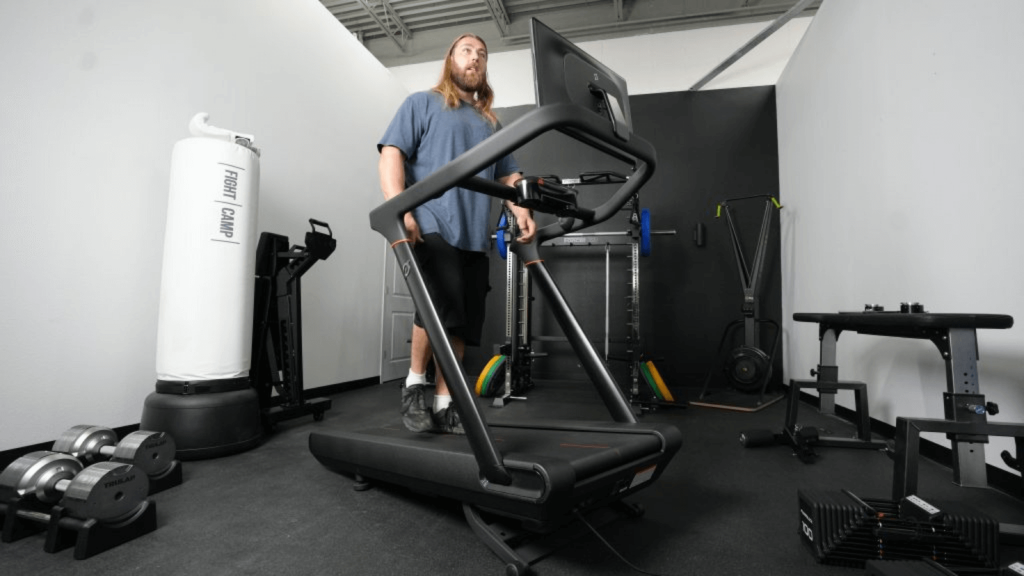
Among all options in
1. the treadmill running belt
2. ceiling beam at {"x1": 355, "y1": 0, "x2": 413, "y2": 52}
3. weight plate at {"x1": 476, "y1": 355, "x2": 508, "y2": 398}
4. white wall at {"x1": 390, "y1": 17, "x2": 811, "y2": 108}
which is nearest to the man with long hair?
the treadmill running belt

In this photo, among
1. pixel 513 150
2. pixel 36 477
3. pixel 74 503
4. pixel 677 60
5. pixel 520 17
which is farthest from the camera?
pixel 520 17

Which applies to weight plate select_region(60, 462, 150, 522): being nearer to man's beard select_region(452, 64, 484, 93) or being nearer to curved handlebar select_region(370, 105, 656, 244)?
curved handlebar select_region(370, 105, 656, 244)

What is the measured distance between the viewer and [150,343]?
7.69 ft

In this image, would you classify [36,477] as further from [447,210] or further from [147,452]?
[447,210]

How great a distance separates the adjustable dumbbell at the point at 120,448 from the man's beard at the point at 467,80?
174cm

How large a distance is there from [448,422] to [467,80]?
53.1 inches

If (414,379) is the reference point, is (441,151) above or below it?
above

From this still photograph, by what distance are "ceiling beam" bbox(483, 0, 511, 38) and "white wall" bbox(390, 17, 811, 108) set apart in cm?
24

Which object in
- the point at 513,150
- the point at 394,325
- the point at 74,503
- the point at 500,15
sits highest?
the point at 500,15

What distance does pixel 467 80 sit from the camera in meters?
1.89

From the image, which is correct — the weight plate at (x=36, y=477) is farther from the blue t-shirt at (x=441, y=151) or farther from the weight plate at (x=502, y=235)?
the weight plate at (x=502, y=235)

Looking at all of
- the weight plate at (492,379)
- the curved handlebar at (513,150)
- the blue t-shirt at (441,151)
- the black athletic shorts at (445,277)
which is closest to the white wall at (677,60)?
the weight plate at (492,379)

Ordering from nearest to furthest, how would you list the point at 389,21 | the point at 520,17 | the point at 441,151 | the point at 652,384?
the point at 441,151 < the point at 652,384 < the point at 520,17 < the point at 389,21

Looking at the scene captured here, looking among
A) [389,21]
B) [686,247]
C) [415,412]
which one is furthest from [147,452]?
[389,21]
